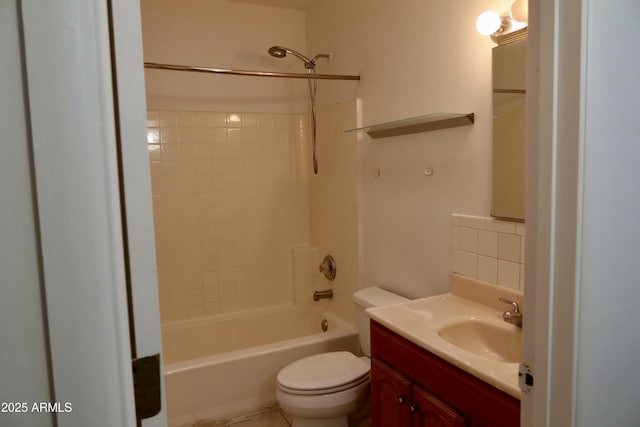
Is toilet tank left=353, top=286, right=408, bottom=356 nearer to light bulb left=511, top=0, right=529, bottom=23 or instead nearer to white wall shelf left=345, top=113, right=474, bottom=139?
white wall shelf left=345, top=113, right=474, bottom=139

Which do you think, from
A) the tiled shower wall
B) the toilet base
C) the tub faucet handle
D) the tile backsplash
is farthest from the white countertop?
the tiled shower wall

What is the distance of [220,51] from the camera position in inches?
114

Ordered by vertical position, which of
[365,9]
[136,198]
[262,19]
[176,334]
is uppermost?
[262,19]

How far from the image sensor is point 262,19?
9.75 feet

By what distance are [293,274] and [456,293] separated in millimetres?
1644

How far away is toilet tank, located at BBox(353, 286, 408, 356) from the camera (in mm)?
2107

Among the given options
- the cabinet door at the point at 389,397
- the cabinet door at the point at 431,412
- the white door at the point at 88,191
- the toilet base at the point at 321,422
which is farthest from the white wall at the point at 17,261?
the toilet base at the point at 321,422

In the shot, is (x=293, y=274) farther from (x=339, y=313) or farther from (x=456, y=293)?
(x=456, y=293)

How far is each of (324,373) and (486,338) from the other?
82 centimetres

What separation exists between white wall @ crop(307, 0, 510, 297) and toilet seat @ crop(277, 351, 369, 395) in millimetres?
474

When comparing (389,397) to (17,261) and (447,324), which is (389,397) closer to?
(447,324)

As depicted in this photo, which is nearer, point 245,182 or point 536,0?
point 536,0

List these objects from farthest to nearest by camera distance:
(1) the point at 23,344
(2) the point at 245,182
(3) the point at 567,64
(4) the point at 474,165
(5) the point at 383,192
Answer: (2) the point at 245,182, (5) the point at 383,192, (4) the point at 474,165, (3) the point at 567,64, (1) the point at 23,344

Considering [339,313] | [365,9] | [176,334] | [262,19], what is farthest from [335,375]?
[262,19]
